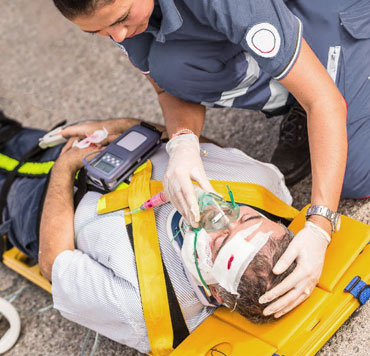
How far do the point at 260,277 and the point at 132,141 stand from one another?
86cm

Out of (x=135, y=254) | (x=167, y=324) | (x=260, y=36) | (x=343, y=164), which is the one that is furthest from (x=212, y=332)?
(x=260, y=36)

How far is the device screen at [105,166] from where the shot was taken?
2.15 meters

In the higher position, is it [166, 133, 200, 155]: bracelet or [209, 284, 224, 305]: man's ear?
[166, 133, 200, 155]: bracelet

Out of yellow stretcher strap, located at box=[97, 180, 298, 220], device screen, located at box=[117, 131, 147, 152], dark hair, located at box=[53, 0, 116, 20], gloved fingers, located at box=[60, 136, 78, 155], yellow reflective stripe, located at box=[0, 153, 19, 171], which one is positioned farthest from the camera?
yellow reflective stripe, located at box=[0, 153, 19, 171]

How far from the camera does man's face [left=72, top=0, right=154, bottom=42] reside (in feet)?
5.54

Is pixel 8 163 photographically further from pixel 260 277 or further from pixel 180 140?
pixel 260 277

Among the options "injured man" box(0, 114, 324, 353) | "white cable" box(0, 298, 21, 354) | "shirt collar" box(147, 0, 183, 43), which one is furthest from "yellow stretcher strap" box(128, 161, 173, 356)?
"white cable" box(0, 298, 21, 354)

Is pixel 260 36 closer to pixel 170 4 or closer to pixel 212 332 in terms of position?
pixel 170 4

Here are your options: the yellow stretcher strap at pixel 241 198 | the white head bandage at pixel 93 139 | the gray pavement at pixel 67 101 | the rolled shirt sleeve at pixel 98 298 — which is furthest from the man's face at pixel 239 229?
the white head bandage at pixel 93 139

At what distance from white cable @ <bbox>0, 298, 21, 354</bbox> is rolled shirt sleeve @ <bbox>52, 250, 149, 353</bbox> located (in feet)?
1.07

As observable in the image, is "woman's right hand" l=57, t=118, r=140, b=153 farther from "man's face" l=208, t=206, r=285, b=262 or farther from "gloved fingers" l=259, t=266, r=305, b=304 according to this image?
"gloved fingers" l=259, t=266, r=305, b=304

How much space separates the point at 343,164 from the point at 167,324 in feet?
2.55

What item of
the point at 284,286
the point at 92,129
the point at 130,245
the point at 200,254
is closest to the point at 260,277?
the point at 284,286

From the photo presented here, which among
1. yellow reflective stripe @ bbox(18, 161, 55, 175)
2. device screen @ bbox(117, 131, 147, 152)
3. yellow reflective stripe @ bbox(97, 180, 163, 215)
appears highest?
device screen @ bbox(117, 131, 147, 152)
